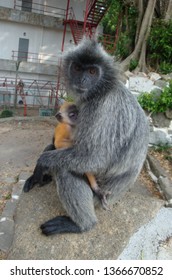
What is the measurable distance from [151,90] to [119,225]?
123 inches

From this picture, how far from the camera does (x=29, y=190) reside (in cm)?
355

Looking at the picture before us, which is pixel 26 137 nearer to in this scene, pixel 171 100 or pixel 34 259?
pixel 171 100

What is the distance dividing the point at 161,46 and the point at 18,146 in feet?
11.6

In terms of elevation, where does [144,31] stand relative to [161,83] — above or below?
above

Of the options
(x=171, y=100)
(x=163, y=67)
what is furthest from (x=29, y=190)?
(x=163, y=67)

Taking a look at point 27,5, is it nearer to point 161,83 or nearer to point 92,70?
point 161,83

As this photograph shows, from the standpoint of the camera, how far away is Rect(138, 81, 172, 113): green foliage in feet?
17.9

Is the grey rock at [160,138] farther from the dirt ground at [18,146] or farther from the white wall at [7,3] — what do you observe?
the white wall at [7,3]

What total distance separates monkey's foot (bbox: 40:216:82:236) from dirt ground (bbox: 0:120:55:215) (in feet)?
3.83

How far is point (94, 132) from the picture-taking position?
7.88 ft

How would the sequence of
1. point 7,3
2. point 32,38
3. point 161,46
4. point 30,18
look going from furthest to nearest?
point 32,38 < point 7,3 < point 30,18 < point 161,46

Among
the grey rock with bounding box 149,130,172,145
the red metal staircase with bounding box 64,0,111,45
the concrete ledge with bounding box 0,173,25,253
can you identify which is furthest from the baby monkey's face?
the red metal staircase with bounding box 64,0,111,45

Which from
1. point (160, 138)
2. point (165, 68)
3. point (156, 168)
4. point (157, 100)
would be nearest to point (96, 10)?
point (165, 68)

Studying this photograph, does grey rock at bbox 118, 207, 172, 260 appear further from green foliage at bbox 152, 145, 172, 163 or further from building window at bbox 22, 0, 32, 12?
building window at bbox 22, 0, 32, 12
